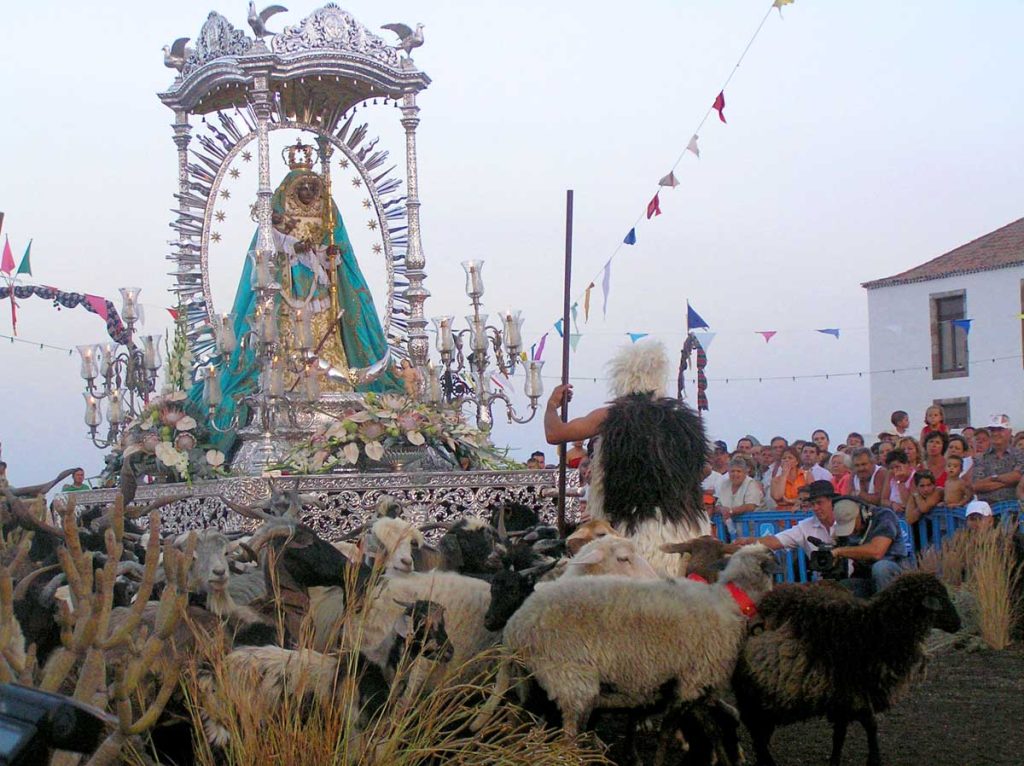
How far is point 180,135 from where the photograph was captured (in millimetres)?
15008

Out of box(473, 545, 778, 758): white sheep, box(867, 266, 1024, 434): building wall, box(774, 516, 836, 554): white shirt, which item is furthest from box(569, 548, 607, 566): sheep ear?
box(867, 266, 1024, 434): building wall

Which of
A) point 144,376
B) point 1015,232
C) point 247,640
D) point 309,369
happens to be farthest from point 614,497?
point 1015,232

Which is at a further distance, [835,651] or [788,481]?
[788,481]

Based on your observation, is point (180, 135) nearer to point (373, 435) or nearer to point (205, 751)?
point (373, 435)

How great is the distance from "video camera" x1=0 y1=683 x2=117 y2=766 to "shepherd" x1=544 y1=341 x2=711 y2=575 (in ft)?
15.7

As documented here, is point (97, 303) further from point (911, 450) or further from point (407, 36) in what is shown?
point (911, 450)

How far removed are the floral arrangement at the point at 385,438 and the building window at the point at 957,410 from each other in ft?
69.2

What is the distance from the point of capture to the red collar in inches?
229

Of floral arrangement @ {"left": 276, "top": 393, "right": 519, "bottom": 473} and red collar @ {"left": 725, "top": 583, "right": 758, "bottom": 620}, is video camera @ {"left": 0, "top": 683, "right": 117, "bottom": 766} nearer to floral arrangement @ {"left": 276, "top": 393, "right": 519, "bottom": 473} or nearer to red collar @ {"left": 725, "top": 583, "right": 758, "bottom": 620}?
red collar @ {"left": 725, "top": 583, "right": 758, "bottom": 620}

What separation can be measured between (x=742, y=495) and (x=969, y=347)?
21.8 metres

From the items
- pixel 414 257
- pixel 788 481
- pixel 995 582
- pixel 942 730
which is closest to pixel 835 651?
pixel 942 730

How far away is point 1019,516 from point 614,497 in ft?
17.6

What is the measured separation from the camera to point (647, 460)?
6.45 m

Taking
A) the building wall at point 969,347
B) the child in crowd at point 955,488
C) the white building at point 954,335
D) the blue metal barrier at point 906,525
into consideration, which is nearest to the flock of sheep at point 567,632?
the blue metal barrier at point 906,525
